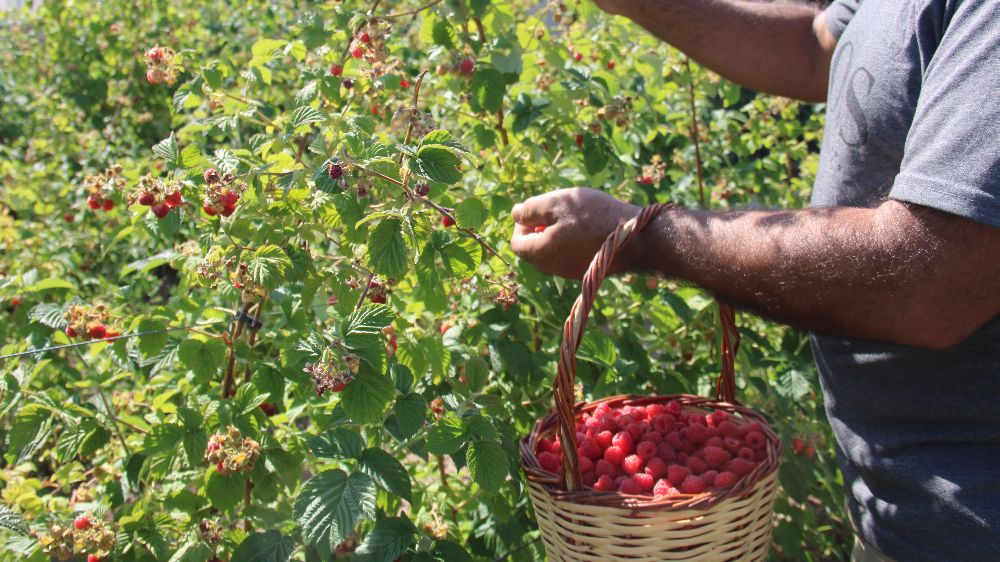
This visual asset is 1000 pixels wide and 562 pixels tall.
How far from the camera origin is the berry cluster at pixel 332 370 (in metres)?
1.20

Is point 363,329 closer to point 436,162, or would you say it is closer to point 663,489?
point 436,162

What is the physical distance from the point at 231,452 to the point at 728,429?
816mm

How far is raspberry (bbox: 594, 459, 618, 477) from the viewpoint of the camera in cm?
131

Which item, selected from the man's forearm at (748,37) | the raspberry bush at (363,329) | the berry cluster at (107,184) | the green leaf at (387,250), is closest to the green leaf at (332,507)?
the raspberry bush at (363,329)

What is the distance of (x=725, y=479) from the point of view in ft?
4.04

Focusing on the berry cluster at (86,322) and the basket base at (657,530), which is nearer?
the basket base at (657,530)

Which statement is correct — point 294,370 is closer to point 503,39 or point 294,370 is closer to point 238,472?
point 238,472

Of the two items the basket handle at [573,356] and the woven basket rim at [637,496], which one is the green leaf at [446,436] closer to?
the woven basket rim at [637,496]

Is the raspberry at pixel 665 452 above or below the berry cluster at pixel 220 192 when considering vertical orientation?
below

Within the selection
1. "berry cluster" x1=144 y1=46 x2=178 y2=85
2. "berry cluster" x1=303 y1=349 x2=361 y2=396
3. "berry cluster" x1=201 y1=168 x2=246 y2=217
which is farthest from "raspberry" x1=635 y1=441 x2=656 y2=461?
"berry cluster" x1=144 y1=46 x2=178 y2=85

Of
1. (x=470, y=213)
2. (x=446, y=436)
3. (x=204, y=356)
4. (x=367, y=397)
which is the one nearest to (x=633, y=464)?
(x=446, y=436)

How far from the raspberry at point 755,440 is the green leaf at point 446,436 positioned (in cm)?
46

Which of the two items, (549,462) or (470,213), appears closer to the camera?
(549,462)

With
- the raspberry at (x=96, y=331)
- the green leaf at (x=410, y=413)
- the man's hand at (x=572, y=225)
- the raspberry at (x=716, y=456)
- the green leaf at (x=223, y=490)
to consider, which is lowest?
the green leaf at (x=223, y=490)
